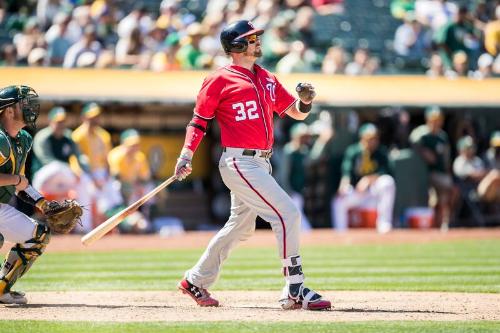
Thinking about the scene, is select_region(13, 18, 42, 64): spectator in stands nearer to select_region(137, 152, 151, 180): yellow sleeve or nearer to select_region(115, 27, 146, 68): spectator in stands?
select_region(115, 27, 146, 68): spectator in stands

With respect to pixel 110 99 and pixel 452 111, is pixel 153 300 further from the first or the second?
pixel 452 111

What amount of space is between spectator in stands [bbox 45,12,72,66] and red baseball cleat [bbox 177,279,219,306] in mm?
9269

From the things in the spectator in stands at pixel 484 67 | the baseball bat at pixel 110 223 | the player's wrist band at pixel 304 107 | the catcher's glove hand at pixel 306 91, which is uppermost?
the catcher's glove hand at pixel 306 91

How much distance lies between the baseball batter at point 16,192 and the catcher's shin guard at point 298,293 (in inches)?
70.8

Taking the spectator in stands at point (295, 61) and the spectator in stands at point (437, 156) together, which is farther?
the spectator in stands at point (437, 156)

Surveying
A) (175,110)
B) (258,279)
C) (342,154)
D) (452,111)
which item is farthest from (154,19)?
(258,279)

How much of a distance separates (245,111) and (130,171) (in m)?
8.39

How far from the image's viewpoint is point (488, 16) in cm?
2120

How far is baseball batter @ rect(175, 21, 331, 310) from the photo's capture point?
7.33 meters

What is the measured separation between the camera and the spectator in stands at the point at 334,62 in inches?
690

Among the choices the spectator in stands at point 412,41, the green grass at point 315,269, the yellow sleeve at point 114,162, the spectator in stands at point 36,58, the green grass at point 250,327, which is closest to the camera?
the green grass at point 250,327

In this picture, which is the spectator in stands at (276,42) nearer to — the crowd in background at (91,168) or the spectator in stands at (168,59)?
the spectator in stands at (168,59)

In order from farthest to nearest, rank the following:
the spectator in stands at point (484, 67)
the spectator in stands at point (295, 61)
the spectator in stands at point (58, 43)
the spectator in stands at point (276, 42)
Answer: the spectator in stands at point (484, 67) < the spectator in stands at point (276, 42) < the spectator in stands at point (295, 61) < the spectator in stands at point (58, 43)

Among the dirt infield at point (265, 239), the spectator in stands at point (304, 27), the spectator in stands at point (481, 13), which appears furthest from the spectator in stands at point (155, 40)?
the spectator in stands at point (481, 13)
